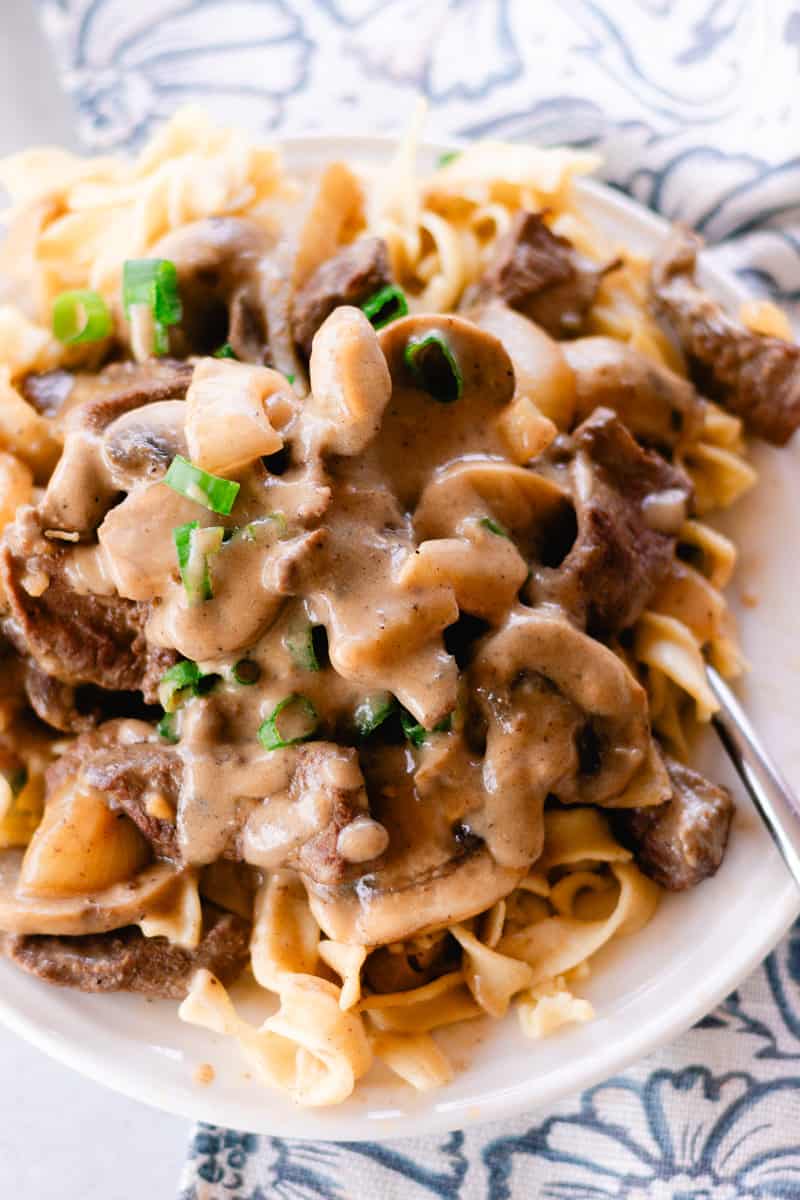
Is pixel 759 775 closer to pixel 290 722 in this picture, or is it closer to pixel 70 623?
pixel 290 722

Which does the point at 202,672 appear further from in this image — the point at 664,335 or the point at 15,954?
the point at 664,335

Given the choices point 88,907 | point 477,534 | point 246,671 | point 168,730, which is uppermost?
point 477,534

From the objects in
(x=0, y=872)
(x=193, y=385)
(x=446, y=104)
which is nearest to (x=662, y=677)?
(x=193, y=385)

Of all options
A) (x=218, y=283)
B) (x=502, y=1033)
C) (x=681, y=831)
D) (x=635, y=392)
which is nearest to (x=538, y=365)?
(x=635, y=392)

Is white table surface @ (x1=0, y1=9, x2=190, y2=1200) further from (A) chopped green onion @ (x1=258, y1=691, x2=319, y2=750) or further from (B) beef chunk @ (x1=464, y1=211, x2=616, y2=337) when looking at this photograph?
(B) beef chunk @ (x1=464, y1=211, x2=616, y2=337)

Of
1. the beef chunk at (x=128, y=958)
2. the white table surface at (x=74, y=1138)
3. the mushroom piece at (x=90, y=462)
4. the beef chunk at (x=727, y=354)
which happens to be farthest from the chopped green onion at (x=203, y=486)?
the beef chunk at (x=727, y=354)

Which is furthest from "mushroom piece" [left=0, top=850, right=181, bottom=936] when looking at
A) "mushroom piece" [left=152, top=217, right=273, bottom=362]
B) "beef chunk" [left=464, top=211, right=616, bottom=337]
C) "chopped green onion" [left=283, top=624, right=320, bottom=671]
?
"beef chunk" [left=464, top=211, right=616, bottom=337]

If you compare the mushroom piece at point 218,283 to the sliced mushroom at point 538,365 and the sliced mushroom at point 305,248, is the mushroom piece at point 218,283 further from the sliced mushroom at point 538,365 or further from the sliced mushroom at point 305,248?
the sliced mushroom at point 538,365
